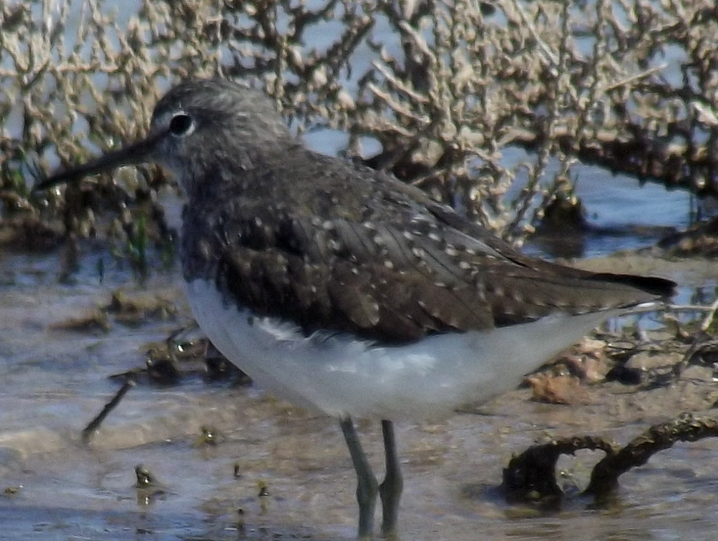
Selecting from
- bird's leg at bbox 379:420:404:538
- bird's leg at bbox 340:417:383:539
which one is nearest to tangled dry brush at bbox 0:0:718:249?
bird's leg at bbox 379:420:404:538

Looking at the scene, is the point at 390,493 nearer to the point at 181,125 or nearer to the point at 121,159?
the point at 181,125

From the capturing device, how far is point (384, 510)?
4961mm

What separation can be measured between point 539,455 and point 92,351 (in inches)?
103

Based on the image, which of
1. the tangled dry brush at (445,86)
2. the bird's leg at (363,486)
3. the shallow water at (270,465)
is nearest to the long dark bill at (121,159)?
the shallow water at (270,465)

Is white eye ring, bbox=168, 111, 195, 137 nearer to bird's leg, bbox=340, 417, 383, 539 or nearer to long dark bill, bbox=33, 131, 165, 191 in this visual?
long dark bill, bbox=33, 131, 165, 191

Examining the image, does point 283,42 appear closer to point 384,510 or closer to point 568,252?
point 568,252

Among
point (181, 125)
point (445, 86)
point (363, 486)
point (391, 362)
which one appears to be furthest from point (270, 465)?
point (445, 86)

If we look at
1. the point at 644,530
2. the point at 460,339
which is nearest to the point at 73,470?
the point at 460,339

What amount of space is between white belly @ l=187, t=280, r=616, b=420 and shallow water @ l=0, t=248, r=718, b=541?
52cm

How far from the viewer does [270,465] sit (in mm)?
5457

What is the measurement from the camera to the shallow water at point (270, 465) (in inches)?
193

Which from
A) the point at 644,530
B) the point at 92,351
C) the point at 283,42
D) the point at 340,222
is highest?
the point at 283,42

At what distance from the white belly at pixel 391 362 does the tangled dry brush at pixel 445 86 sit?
179 centimetres

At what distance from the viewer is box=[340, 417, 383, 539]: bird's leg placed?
4.86 m
